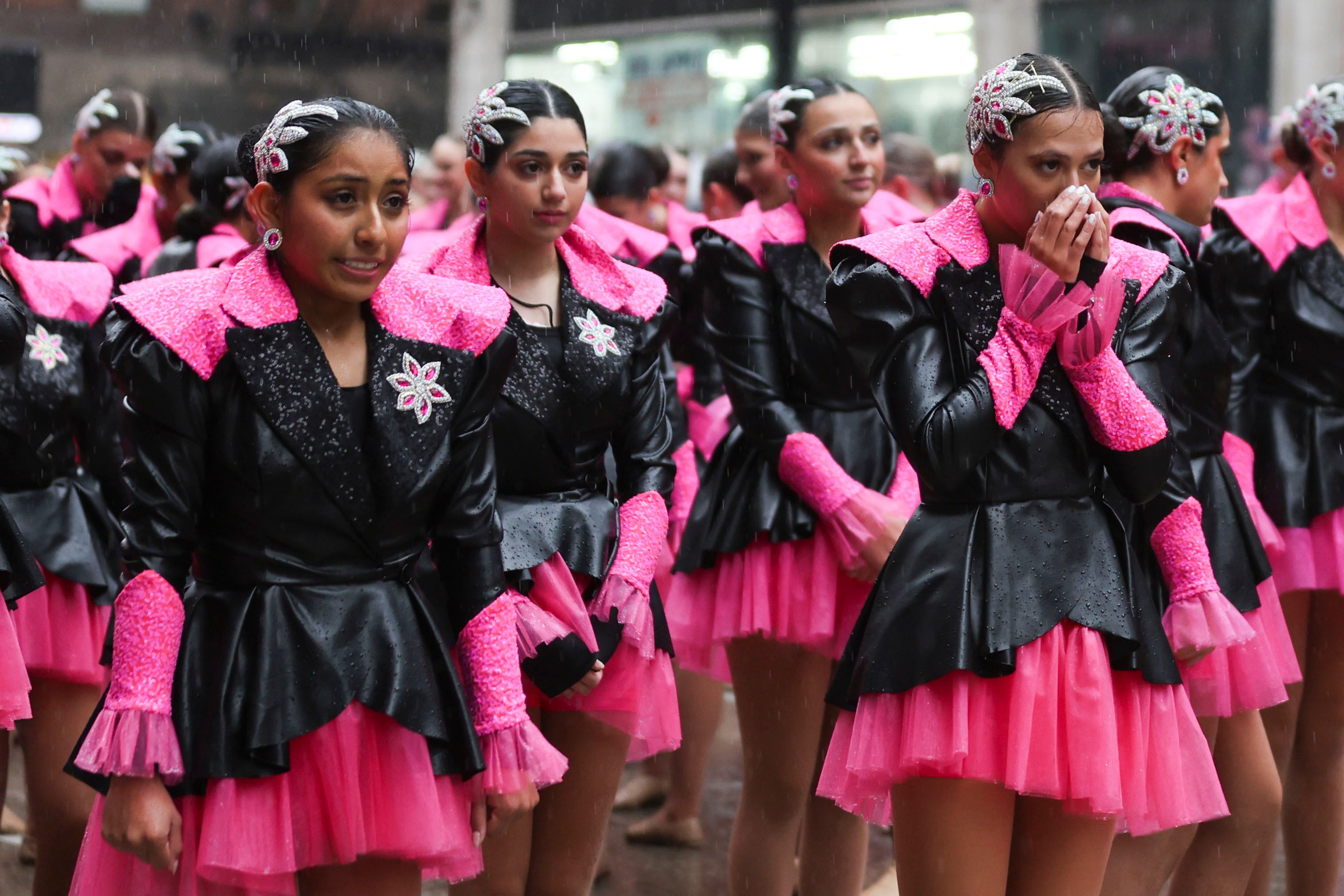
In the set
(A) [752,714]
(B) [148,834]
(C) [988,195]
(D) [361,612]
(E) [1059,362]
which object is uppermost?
(C) [988,195]

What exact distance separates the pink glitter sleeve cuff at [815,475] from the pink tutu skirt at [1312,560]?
4.17 ft

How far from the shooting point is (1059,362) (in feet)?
9.75

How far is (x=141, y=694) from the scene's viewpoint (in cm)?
255

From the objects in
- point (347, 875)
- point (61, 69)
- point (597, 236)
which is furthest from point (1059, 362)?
point (61, 69)

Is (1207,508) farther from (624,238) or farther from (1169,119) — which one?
(624,238)

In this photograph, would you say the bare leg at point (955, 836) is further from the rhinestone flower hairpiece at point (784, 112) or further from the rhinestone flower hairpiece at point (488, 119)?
the rhinestone flower hairpiece at point (784, 112)

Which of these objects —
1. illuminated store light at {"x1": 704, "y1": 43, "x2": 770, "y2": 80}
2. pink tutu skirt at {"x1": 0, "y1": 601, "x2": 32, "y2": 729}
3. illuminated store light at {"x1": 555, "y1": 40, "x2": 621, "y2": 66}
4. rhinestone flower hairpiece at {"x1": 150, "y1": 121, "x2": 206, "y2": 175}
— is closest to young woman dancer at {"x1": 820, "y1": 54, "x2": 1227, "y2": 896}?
pink tutu skirt at {"x1": 0, "y1": 601, "x2": 32, "y2": 729}

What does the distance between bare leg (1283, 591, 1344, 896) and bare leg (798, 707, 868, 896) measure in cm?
125

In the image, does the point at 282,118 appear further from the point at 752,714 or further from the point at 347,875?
the point at 752,714

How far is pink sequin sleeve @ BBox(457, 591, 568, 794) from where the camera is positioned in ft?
9.18

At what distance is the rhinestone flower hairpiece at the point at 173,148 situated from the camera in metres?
6.03

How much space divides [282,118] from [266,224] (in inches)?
7.4

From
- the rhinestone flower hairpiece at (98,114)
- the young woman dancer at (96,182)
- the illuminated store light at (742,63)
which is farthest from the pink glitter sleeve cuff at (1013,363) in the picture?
the illuminated store light at (742,63)

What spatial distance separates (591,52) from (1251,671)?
17085 mm
